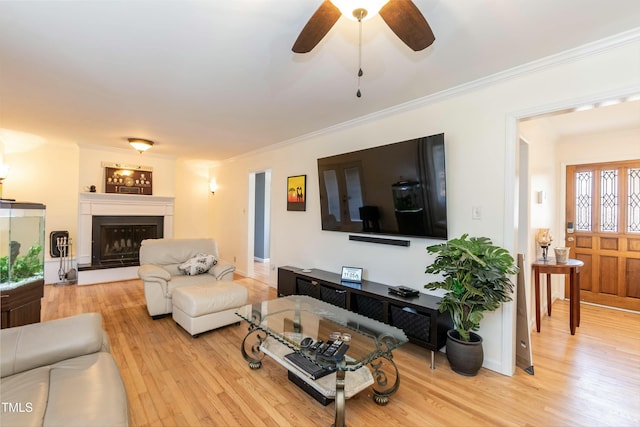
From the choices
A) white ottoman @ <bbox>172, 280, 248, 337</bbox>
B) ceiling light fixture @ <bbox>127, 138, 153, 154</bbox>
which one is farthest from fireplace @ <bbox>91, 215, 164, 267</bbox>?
white ottoman @ <bbox>172, 280, 248, 337</bbox>

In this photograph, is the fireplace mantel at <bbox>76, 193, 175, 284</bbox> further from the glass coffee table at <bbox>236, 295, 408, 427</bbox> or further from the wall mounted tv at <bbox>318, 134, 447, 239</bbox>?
the glass coffee table at <bbox>236, 295, 408, 427</bbox>

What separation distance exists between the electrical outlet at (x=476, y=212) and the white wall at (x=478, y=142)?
0.03 meters

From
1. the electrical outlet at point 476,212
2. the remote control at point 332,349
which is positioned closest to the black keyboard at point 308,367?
the remote control at point 332,349

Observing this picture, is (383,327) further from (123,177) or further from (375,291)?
(123,177)

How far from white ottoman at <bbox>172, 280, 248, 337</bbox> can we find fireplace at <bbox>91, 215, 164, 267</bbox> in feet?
9.96

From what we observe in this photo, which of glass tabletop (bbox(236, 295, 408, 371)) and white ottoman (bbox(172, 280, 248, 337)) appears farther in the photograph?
white ottoman (bbox(172, 280, 248, 337))

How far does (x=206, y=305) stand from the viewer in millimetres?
2979

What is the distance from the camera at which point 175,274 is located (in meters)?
3.87

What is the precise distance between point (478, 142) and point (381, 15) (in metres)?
1.69

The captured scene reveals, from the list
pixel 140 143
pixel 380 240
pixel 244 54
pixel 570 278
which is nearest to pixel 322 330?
pixel 380 240

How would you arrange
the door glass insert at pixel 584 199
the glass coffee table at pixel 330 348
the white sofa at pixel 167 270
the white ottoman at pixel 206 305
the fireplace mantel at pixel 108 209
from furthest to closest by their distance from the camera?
1. the fireplace mantel at pixel 108 209
2. the door glass insert at pixel 584 199
3. the white sofa at pixel 167 270
4. the white ottoman at pixel 206 305
5. the glass coffee table at pixel 330 348

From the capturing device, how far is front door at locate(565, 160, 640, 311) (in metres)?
3.89

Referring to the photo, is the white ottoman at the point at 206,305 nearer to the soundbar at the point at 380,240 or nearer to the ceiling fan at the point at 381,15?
the soundbar at the point at 380,240

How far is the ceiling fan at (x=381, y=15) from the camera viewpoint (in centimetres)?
129
